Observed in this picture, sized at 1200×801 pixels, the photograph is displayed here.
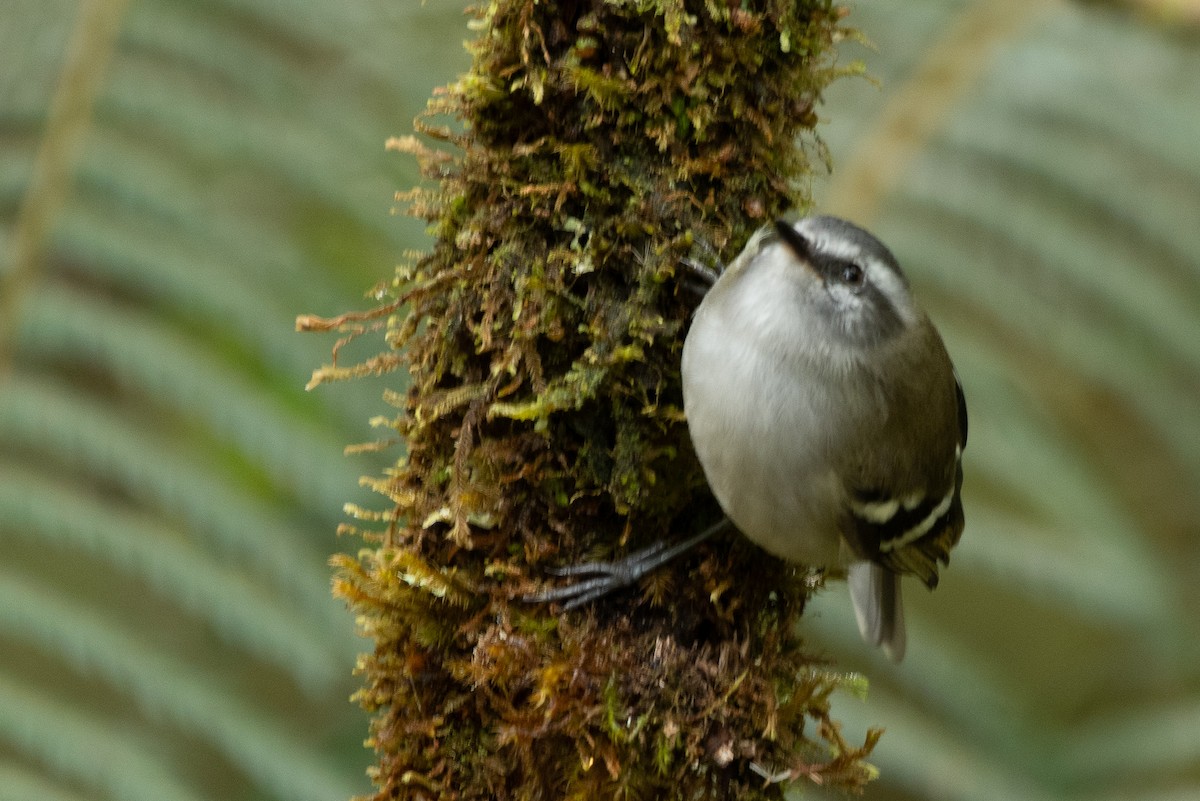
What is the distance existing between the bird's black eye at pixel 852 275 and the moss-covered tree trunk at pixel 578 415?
0.21 m

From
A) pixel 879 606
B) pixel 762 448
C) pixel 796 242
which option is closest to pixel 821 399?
pixel 762 448

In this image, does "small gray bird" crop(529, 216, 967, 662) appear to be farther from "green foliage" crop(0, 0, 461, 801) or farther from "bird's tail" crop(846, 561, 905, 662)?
"green foliage" crop(0, 0, 461, 801)

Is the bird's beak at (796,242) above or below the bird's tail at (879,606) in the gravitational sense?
above

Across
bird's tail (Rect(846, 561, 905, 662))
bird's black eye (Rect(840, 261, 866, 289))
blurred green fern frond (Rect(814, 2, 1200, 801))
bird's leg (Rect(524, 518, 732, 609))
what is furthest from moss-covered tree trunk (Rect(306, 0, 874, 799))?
blurred green fern frond (Rect(814, 2, 1200, 801))

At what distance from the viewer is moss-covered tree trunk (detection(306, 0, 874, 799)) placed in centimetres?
182

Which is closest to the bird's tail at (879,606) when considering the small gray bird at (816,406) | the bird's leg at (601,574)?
the small gray bird at (816,406)

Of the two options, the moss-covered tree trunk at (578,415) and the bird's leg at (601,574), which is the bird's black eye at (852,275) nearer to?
the moss-covered tree trunk at (578,415)

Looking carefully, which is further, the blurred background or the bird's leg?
the blurred background

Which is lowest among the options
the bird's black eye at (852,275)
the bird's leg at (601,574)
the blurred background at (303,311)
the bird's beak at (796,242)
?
the bird's leg at (601,574)

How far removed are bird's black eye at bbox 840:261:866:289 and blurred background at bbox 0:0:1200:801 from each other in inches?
58.9

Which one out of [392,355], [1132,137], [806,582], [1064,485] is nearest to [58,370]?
[392,355]

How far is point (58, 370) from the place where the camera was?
3.45 m

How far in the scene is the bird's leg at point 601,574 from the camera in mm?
1846

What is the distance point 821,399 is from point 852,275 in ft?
0.79
